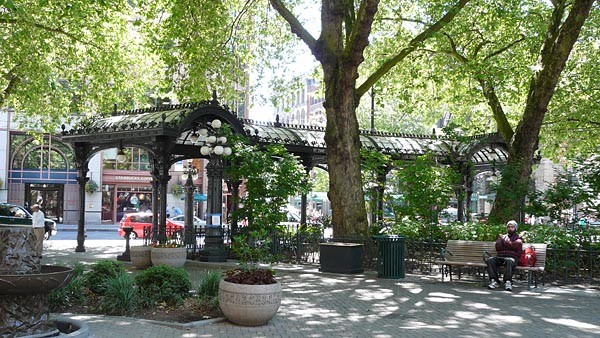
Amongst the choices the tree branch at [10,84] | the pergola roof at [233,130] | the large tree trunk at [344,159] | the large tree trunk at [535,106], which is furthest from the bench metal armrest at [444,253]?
the tree branch at [10,84]

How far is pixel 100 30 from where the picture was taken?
2400cm

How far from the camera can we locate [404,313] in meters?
10.6

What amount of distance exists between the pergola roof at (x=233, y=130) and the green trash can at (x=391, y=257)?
602 cm

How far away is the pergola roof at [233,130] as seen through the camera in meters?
19.2

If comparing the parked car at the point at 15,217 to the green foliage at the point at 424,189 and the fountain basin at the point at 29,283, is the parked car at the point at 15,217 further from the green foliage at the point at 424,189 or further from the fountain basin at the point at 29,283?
the fountain basin at the point at 29,283

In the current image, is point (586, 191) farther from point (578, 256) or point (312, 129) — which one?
point (312, 129)

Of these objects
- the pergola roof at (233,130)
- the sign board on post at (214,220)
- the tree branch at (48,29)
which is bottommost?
the sign board on post at (214,220)

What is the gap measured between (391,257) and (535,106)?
733 cm

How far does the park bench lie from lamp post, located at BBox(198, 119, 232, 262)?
6855 mm

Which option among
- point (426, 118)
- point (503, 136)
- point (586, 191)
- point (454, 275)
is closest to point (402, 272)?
point (454, 275)

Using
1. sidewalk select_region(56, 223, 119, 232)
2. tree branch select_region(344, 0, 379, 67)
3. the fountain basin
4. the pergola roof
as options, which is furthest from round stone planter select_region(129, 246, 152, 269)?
sidewalk select_region(56, 223, 119, 232)

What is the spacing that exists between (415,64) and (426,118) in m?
9.20

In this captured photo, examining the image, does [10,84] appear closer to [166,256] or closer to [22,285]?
[166,256]

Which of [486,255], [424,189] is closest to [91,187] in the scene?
[424,189]
